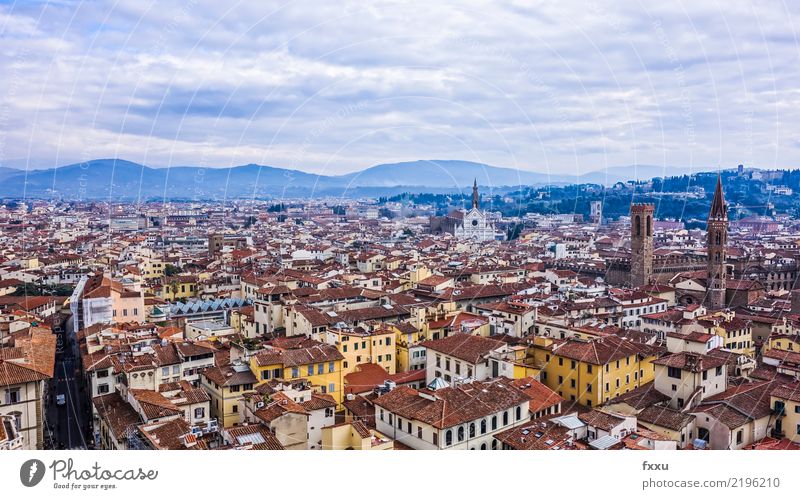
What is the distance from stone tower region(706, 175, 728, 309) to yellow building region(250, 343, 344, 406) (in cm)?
946

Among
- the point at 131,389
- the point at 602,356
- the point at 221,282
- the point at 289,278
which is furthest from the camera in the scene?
the point at 221,282

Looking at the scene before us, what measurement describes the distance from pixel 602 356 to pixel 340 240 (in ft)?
70.4

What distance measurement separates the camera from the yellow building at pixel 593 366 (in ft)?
23.6

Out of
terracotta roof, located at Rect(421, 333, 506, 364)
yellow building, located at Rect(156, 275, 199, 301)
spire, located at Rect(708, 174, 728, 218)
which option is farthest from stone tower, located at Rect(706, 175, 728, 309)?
yellow building, located at Rect(156, 275, 199, 301)

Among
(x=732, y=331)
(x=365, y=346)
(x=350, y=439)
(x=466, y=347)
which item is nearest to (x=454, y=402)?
(x=350, y=439)

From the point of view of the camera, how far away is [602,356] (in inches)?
286

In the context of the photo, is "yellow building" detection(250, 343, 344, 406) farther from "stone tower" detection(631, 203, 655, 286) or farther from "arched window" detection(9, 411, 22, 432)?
"stone tower" detection(631, 203, 655, 286)

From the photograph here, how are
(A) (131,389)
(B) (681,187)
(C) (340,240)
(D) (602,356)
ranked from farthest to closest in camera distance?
1. (B) (681,187)
2. (C) (340,240)
3. (D) (602,356)
4. (A) (131,389)

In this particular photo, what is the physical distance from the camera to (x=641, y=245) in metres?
17.7

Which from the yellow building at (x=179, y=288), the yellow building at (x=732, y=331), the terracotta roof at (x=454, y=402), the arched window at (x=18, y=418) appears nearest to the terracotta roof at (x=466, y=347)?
the terracotta roof at (x=454, y=402)
